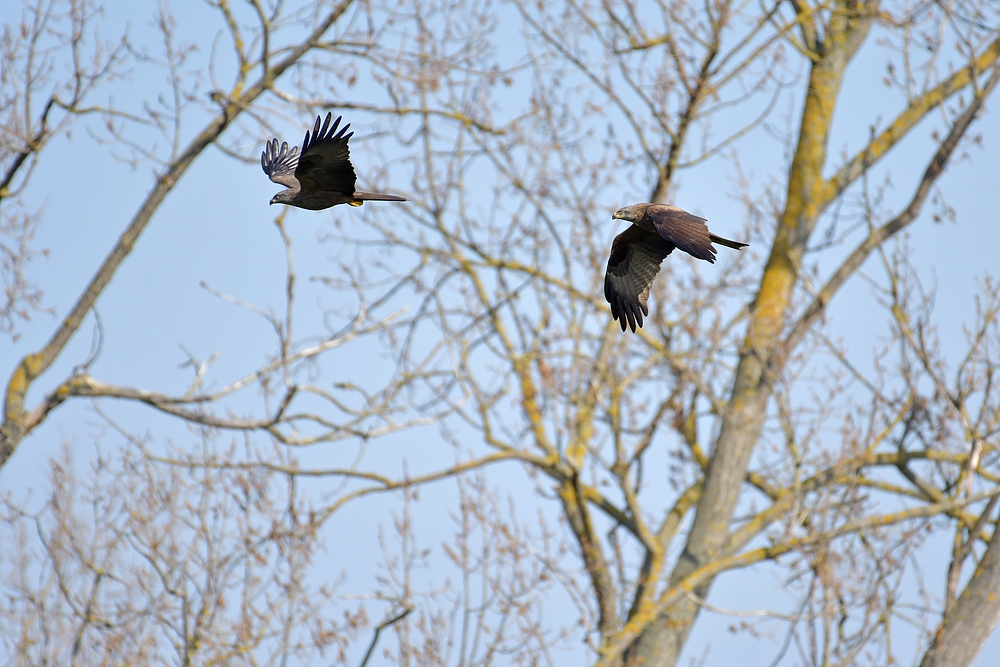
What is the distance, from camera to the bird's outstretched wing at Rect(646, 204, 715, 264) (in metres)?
3.40

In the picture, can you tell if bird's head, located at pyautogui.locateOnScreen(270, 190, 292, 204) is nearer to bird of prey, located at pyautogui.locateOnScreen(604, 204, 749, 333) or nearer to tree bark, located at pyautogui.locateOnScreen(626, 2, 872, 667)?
bird of prey, located at pyautogui.locateOnScreen(604, 204, 749, 333)

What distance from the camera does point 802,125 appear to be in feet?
30.5

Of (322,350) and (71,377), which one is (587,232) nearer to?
(322,350)

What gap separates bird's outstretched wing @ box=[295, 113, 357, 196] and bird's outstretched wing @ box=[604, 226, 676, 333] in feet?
4.43

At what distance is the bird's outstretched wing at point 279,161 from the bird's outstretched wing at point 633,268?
155cm

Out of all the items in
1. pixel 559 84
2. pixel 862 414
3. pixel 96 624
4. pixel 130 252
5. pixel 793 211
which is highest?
pixel 559 84

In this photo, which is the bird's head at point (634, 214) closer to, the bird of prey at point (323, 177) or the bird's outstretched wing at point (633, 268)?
the bird's outstretched wing at point (633, 268)

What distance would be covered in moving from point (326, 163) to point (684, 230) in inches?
59.7

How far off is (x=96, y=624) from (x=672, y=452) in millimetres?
4765

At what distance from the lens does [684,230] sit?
3.65 meters

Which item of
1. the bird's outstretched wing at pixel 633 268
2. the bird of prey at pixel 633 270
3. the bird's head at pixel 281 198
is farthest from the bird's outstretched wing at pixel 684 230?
the bird's head at pixel 281 198

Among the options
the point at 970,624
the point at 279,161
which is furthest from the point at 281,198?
the point at 970,624

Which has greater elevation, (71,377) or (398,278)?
(398,278)

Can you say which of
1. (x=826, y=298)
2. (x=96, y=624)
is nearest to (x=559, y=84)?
(x=826, y=298)
